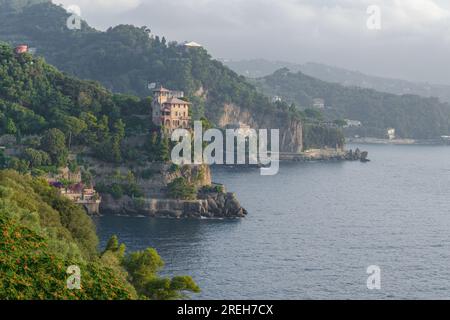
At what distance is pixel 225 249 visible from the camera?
59000 millimetres

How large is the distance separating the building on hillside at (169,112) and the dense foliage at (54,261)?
38286 mm

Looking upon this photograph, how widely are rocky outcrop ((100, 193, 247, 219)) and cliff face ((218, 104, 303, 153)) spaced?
77743 mm

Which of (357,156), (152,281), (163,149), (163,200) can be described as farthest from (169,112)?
(357,156)

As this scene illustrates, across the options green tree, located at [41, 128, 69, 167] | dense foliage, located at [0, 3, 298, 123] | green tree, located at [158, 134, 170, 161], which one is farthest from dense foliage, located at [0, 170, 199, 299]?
dense foliage, located at [0, 3, 298, 123]

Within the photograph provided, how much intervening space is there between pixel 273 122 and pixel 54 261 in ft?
449

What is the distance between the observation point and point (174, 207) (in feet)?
242

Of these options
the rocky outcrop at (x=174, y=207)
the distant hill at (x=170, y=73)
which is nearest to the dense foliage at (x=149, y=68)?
the distant hill at (x=170, y=73)

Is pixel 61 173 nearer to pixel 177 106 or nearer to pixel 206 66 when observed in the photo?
pixel 177 106

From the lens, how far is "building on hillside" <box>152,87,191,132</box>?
84000mm

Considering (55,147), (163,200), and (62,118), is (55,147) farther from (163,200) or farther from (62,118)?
(163,200)

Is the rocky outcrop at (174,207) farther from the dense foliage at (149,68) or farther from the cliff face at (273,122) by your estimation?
the dense foliage at (149,68)
